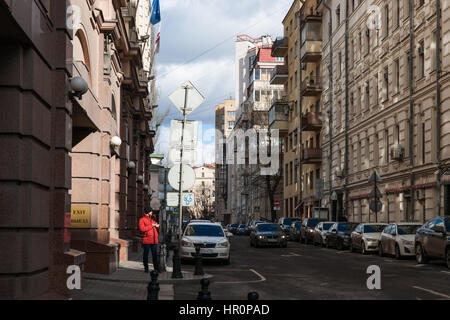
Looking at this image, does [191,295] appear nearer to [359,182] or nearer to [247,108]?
[359,182]

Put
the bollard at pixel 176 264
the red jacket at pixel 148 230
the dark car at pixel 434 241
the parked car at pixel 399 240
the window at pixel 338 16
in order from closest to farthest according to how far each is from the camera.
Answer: the bollard at pixel 176 264, the red jacket at pixel 148 230, the dark car at pixel 434 241, the parked car at pixel 399 240, the window at pixel 338 16

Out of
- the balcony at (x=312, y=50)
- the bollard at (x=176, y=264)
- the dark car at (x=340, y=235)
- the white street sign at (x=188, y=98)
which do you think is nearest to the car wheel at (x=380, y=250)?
the dark car at (x=340, y=235)

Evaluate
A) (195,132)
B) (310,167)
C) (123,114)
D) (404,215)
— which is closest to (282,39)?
(310,167)

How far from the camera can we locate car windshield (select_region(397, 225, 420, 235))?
87.2 feet

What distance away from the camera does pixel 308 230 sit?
4303 centimetres

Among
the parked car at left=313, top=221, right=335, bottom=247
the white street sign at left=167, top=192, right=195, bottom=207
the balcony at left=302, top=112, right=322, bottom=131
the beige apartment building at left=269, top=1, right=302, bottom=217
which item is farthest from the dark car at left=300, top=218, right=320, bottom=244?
the white street sign at left=167, top=192, right=195, bottom=207

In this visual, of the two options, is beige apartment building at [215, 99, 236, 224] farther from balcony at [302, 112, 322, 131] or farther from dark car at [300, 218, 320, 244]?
dark car at [300, 218, 320, 244]

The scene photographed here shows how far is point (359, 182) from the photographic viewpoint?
43.8 meters

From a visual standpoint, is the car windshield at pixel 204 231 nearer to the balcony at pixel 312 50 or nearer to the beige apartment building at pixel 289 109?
the balcony at pixel 312 50

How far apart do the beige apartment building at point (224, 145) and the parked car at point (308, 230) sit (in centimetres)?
9313

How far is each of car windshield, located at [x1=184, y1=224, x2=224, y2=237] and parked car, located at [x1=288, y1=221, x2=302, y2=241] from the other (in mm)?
22533

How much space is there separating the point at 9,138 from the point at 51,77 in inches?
82.2

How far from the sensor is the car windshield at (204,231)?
79.9 ft

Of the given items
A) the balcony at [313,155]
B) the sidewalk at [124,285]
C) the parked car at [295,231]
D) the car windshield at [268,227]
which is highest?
the balcony at [313,155]
